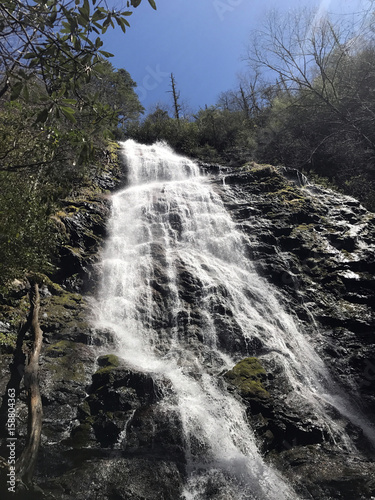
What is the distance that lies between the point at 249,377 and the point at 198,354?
4.61 ft

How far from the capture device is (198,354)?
7977mm

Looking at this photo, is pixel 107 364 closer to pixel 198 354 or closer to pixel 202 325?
pixel 198 354

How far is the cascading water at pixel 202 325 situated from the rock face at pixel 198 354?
128mm

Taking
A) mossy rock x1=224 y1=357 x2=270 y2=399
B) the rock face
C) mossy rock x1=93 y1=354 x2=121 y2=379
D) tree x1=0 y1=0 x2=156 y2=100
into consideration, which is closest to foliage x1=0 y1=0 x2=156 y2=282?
tree x1=0 y1=0 x2=156 y2=100

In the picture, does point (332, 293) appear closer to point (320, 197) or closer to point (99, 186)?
Result: point (320, 197)

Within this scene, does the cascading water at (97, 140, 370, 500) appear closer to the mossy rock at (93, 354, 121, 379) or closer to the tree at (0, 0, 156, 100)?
the mossy rock at (93, 354, 121, 379)

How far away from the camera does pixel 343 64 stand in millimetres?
8641

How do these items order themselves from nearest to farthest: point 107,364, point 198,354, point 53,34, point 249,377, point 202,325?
point 53,34
point 249,377
point 107,364
point 198,354
point 202,325

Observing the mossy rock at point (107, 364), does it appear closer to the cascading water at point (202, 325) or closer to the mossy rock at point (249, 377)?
the cascading water at point (202, 325)

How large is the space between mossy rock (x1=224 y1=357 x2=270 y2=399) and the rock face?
24 millimetres

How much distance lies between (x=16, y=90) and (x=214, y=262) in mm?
9198

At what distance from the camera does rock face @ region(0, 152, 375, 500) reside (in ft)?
16.5

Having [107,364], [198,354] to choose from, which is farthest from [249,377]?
[107,364]

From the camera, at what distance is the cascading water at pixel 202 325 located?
18.2 feet
